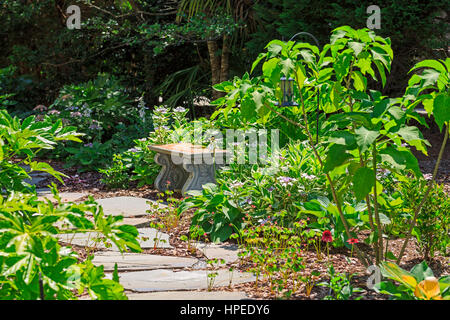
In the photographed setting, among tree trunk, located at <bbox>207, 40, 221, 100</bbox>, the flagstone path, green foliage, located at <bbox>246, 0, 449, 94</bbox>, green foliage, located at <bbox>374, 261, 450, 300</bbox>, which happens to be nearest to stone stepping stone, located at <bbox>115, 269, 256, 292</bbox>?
the flagstone path

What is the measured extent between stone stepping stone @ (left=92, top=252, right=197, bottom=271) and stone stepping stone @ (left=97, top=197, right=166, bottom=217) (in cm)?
103

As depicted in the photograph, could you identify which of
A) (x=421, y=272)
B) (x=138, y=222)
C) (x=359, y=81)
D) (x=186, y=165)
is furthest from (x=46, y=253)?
(x=186, y=165)

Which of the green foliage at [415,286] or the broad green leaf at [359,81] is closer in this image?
the green foliage at [415,286]

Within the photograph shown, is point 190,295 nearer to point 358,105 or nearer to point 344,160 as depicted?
point 344,160

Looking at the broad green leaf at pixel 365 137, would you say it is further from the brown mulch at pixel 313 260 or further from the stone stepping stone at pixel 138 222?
the stone stepping stone at pixel 138 222

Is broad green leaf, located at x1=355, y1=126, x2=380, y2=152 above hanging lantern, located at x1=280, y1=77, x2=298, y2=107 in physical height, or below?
below

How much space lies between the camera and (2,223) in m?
1.70

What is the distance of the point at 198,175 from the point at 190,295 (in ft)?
7.71

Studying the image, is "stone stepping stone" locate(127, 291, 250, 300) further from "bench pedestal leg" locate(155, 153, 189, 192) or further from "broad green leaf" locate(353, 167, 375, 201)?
"bench pedestal leg" locate(155, 153, 189, 192)

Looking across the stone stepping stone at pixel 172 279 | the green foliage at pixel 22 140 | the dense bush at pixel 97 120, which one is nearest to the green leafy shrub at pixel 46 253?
the green foliage at pixel 22 140

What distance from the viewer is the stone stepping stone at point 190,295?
2537 millimetres

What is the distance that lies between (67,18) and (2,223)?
7.94 m

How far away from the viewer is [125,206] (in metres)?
4.70

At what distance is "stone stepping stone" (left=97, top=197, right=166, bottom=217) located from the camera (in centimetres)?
443
